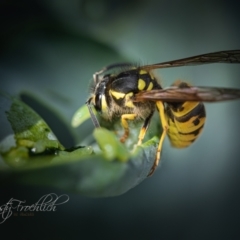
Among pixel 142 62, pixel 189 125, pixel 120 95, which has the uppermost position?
pixel 142 62

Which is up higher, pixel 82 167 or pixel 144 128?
pixel 144 128

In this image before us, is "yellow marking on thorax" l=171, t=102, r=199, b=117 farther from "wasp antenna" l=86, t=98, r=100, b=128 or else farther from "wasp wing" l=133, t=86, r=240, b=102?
"wasp antenna" l=86, t=98, r=100, b=128

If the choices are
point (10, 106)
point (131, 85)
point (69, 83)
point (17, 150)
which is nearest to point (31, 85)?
point (69, 83)

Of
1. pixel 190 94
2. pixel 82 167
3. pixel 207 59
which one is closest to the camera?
pixel 82 167

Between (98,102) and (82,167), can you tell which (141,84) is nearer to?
(98,102)

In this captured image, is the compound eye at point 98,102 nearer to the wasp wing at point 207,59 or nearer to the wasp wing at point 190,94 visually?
the wasp wing at point 190,94

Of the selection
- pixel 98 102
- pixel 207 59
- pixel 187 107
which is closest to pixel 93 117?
pixel 98 102

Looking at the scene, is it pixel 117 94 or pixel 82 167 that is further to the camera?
pixel 117 94
